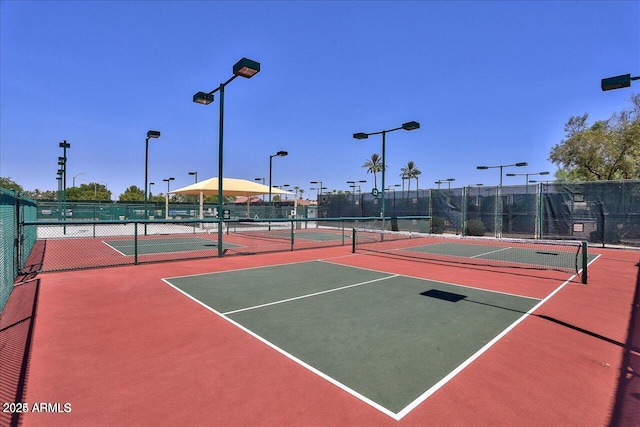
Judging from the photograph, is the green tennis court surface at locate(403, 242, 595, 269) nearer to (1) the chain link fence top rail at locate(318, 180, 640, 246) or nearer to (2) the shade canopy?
(1) the chain link fence top rail at locate(318, 180, 640, 246)

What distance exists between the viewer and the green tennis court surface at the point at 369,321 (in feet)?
13.5

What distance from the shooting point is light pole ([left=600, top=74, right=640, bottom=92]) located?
9.21 m

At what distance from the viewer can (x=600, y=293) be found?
8336 millimetres

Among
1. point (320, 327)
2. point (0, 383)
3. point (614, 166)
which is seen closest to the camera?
point (0, 383)

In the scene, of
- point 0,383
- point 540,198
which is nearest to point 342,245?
point 540,198

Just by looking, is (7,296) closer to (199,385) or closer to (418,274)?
(199,385)

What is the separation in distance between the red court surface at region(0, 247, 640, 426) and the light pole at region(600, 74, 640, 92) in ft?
20.9

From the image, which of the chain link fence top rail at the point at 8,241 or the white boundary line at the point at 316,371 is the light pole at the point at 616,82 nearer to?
the white boundary line at the point at 316,371

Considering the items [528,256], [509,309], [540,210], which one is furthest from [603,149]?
[509,309]

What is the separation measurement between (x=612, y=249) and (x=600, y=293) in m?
12.9

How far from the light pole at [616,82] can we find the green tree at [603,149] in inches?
990

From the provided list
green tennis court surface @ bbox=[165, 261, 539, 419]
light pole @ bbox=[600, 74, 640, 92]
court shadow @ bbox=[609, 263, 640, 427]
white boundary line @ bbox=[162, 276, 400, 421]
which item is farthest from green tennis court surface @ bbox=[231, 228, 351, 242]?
court shadow @ bbox=[609, 263, 640, 427]

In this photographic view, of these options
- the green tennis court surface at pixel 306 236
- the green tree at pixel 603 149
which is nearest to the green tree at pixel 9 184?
the green tennis court surface at pixel 306 236

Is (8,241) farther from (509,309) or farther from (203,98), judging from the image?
(509,309)
